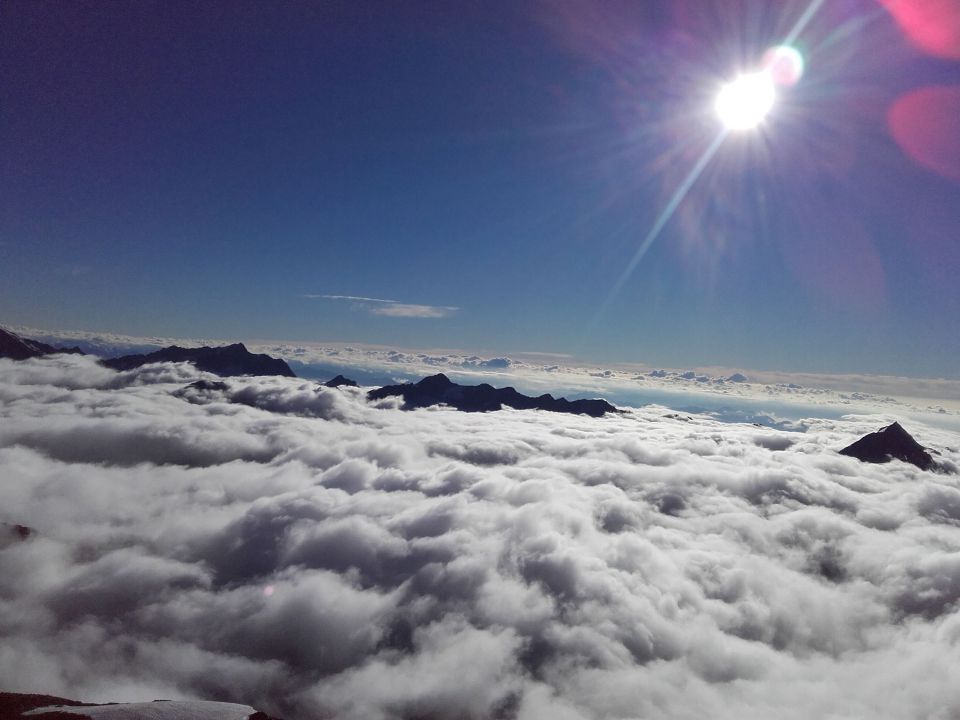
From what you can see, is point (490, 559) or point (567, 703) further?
point (490, 559)

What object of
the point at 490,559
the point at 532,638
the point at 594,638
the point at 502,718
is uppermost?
the point at 490,559

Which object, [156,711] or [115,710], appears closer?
[115,710]

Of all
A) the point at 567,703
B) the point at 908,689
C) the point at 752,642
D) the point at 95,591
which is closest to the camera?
the point at 908,689

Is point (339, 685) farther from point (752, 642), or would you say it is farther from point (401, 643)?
point (752, 642)

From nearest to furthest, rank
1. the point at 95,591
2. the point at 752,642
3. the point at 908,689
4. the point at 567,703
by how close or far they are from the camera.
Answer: the point at 908,689 < the point at 567,703 < the point at 752,642 < the point at 95,591

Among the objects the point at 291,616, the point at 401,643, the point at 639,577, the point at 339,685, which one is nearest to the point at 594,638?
the point at 639,577

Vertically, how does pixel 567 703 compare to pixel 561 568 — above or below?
below

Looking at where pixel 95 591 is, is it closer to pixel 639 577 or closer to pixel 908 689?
pixel 639 577

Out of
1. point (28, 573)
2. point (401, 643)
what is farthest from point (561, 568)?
point (28, 573)

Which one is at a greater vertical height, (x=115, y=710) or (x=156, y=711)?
(x=115, y=710)
